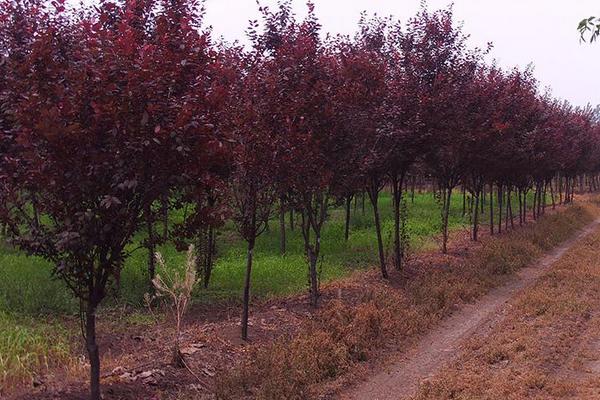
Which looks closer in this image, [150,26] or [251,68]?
[150,26]

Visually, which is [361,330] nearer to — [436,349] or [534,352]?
[436,349]

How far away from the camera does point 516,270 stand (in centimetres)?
1342

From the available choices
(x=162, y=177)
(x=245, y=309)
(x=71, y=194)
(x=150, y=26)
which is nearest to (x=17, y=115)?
(x=71, y=194)

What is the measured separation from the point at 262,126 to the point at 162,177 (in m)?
3.20

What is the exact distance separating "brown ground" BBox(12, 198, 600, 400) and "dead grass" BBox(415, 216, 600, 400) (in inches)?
31.0

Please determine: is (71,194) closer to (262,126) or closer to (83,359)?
(83,359)

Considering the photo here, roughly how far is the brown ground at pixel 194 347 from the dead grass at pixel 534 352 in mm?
788

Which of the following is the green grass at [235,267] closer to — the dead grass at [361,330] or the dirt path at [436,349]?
the dead grass at [361,330]

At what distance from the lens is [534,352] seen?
23.0 feet

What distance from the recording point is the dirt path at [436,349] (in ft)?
20.7

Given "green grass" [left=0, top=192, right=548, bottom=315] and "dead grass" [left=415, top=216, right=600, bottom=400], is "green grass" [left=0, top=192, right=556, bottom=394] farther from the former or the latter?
"dead grass" [left=415, top=216, right=600, bottom=400]

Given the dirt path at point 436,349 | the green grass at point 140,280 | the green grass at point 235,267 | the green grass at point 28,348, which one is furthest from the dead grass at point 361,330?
the green grass at point 28,348

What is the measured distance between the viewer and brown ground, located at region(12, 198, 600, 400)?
5.87 meters

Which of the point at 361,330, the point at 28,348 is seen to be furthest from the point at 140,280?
the point at 361,330
